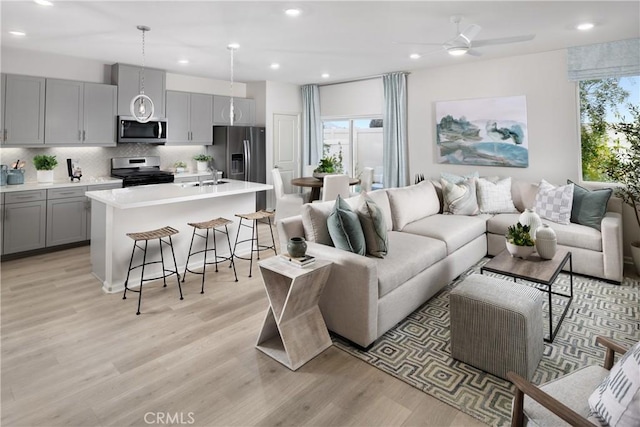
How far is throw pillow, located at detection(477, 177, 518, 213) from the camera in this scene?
4.76 m

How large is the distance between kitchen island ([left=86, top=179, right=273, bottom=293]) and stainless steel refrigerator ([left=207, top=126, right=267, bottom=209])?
6.99ft

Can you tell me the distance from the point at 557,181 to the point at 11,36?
689 cm

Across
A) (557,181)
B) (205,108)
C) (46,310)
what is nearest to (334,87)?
(205,108)

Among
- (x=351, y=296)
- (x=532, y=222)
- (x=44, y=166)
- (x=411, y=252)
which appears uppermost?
(x=44, y=166)

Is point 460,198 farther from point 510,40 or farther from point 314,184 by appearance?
point 314,184

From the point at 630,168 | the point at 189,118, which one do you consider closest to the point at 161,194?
the point at 189,118

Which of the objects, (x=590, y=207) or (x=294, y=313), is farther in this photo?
(x=590, y=207)

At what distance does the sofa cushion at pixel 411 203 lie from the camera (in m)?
4.01

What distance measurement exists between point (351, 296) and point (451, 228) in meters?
1.86

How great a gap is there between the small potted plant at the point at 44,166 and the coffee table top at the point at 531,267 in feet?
17.9

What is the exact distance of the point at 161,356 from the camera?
2.51 m

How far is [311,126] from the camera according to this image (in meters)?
7.56

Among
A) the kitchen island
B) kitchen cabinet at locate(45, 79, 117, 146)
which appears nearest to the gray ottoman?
the kitchen island

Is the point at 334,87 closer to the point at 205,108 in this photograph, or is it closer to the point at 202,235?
the point at 205,108
